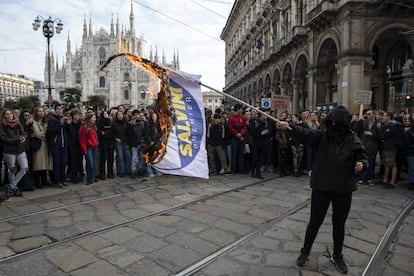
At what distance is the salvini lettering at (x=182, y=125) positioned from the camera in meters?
6.20

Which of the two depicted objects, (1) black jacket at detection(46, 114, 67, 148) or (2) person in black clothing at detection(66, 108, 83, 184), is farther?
(2) person in black clothing at detection(66, 108, 83, 184)

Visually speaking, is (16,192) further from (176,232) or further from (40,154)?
(176,232)

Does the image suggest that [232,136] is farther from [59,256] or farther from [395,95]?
[395,95]

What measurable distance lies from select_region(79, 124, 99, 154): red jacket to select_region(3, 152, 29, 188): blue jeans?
1.36 m

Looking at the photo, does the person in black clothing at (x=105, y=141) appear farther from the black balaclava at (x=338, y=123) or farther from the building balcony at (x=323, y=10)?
the building balcony at (x=323, y=10)

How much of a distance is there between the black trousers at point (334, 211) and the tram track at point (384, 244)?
39cm

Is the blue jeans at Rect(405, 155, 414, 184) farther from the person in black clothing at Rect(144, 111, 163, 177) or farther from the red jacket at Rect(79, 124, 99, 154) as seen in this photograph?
the red jacket at Rect(79, 124, 99, 154)

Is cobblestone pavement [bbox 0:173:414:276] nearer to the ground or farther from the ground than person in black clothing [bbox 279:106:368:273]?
nearer to the ground

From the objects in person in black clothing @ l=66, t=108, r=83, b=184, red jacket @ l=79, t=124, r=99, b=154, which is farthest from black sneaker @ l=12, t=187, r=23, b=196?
red jacket @ l=79, t=124, r=99, b=154

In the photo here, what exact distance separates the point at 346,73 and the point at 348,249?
14.7 meters

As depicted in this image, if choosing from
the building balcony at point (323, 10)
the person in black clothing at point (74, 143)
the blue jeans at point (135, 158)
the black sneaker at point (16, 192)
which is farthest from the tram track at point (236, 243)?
the building balcony at point (323, 10)

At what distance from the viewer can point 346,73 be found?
16.7 metres

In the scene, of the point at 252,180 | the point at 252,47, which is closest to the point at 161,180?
the point at 252,180

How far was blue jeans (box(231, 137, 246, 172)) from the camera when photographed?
906 cm
